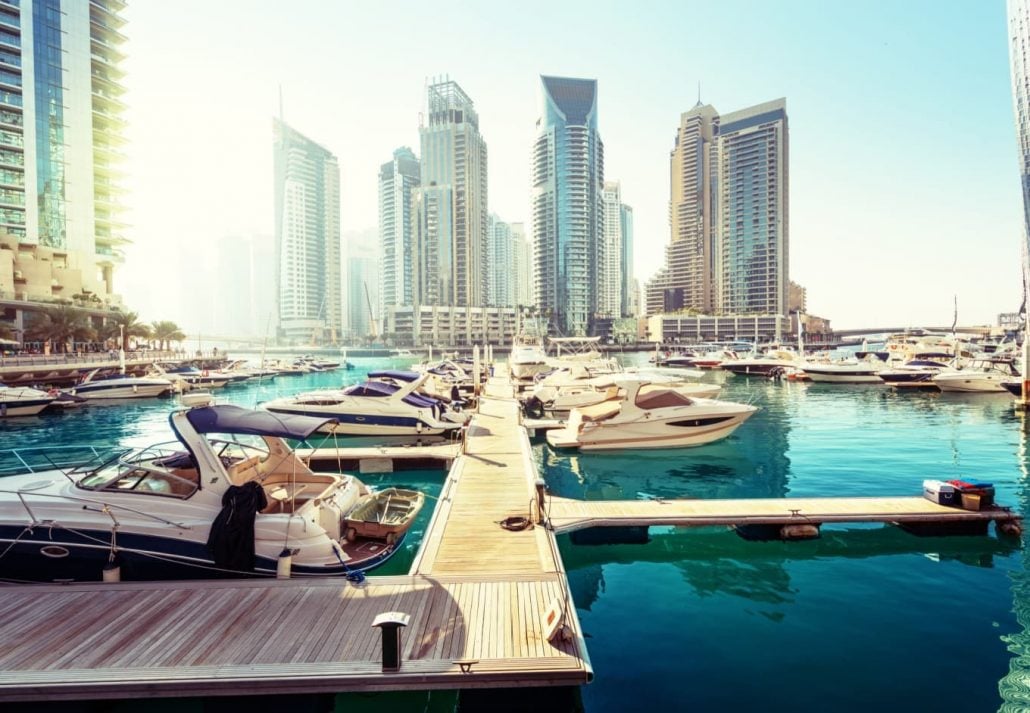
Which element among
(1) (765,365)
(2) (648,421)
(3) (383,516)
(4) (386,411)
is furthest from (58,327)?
(1) (765,365)

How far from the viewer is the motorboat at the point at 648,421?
26.1 metres

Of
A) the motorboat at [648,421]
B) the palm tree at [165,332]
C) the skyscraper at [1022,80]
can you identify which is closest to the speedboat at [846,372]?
the motorboat at [648,421]

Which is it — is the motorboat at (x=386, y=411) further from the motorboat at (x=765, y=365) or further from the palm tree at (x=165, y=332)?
the palm tree at (x=165, y=332)

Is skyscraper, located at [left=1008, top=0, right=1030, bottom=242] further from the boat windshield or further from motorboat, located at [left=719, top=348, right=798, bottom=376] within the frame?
the boat windshield

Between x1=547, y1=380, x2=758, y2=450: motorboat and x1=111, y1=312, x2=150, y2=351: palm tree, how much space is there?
76.6m

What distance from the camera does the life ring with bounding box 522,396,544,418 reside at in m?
35.2

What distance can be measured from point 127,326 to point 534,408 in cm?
7227

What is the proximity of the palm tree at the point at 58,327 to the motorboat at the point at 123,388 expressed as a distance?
1954 cm

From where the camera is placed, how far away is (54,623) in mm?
8258

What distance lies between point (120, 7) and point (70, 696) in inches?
5273

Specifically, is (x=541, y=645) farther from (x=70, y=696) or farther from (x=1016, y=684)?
(x=1016, y=684)

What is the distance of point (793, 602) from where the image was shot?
1158 cm

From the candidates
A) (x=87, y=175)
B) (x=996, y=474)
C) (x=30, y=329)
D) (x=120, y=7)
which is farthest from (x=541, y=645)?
(x=120, y=7)

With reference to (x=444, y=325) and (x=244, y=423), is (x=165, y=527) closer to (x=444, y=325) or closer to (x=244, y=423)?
(x=244, y=423)
